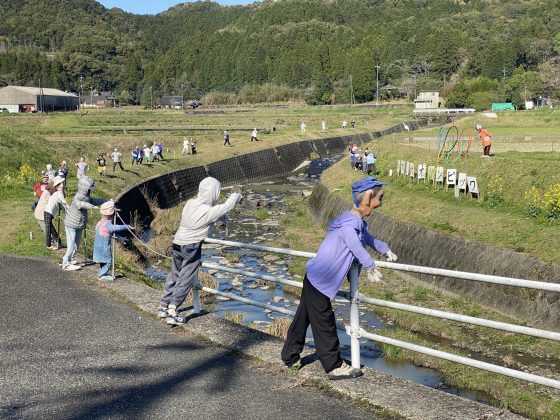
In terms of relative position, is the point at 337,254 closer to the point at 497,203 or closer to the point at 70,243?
the point at 70,243

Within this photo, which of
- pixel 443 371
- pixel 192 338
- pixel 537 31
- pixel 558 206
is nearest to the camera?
pixel 192 338

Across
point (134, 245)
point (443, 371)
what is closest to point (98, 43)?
point (134, 245)

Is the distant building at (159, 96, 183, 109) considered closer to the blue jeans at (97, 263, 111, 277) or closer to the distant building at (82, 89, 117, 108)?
the distant building at (82, 89, 117, 108)

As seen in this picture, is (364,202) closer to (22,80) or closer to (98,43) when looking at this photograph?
(22,80)

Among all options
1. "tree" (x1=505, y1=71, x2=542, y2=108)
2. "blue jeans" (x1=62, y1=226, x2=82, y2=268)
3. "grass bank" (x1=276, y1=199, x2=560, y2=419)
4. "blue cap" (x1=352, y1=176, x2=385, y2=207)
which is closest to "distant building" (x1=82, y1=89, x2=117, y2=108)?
"tree" (x1=505, y1=71, x2=542, y2=108)

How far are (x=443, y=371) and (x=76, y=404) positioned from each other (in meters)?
6.68

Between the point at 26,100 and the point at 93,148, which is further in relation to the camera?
the point at 26,100

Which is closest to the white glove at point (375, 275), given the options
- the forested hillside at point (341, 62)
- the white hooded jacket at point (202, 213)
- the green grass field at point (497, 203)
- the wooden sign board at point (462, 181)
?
the white hooded jacket at point (202, 213)

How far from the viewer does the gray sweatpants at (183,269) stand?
8102mm

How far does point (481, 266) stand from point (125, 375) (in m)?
10.7

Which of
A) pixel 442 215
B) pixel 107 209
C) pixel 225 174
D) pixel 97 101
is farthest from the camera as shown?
pixel 97 101

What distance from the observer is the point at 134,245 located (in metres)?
21.3

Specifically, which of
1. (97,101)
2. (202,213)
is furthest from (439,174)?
(97,101)

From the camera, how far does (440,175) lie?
77.6ft
